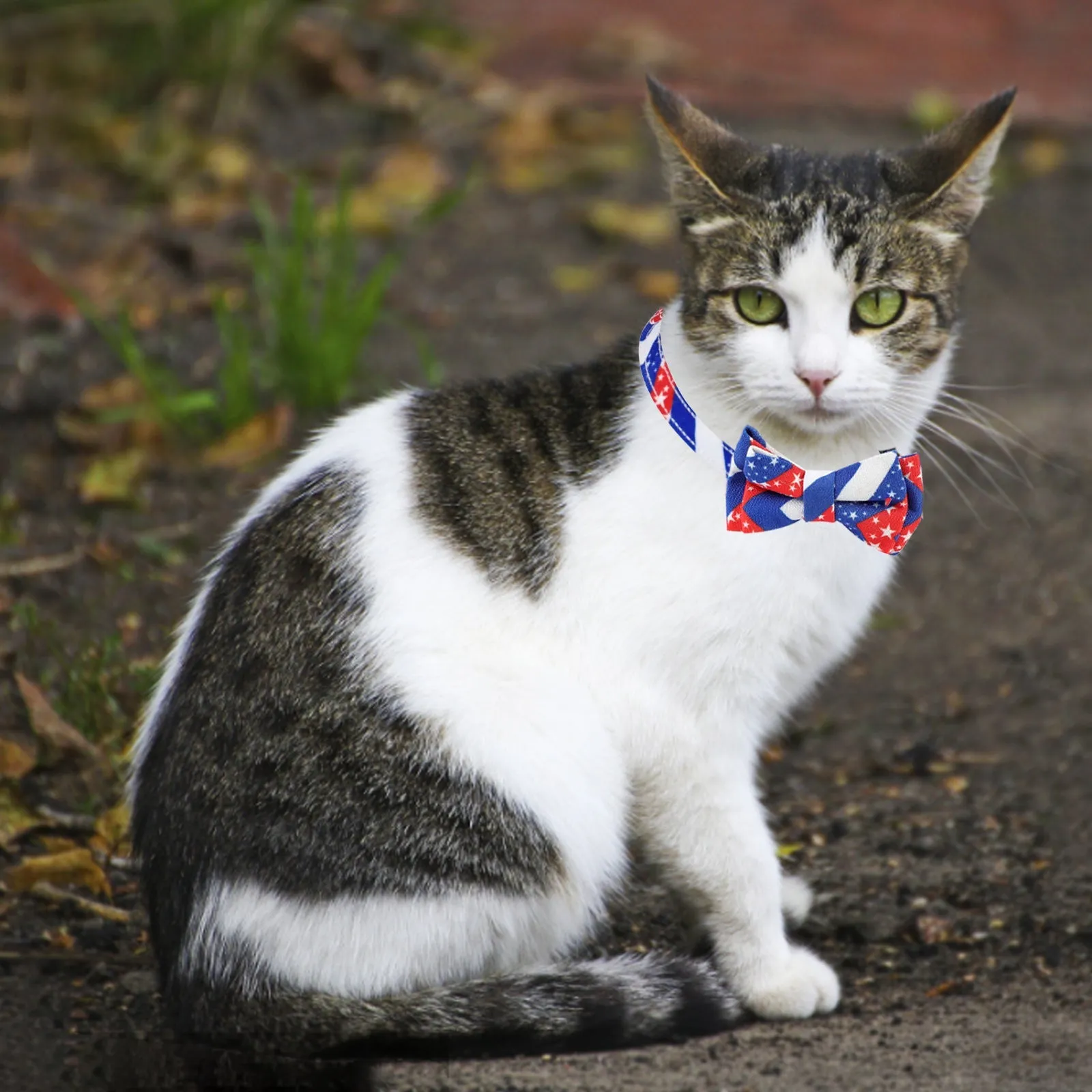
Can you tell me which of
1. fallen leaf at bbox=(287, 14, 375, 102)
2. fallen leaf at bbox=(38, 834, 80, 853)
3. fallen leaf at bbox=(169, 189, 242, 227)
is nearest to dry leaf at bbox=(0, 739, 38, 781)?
fallen leaf at bbox=(38, 834, 80, 853)

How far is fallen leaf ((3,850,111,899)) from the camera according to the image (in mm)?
2982

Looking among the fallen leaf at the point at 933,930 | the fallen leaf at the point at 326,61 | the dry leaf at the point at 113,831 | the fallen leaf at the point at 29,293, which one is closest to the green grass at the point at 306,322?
the fallen leaf at the point at 29,293

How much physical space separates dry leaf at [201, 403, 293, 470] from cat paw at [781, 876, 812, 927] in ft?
6.53

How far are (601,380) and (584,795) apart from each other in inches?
28.6

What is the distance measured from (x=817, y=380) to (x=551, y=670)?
1.98 feet

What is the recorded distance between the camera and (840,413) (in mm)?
2469

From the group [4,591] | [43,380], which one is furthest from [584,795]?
[43,380]

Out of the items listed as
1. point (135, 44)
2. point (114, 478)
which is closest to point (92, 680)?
point (114, 478)

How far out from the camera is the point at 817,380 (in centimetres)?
238

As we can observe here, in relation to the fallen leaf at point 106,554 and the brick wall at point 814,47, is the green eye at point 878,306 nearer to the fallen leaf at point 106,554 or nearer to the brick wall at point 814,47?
the fallen leaf at point 106,554

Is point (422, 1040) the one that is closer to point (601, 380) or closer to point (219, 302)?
point (601, 380)

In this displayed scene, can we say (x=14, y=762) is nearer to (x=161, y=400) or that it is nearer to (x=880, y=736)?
(x=161, y=400)

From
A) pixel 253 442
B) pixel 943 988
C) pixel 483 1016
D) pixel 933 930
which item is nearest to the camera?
pixel 483 1016

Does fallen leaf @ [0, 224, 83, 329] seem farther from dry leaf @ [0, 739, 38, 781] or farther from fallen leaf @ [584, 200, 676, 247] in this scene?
dry leaf @ [0, 739, 38, 781]
